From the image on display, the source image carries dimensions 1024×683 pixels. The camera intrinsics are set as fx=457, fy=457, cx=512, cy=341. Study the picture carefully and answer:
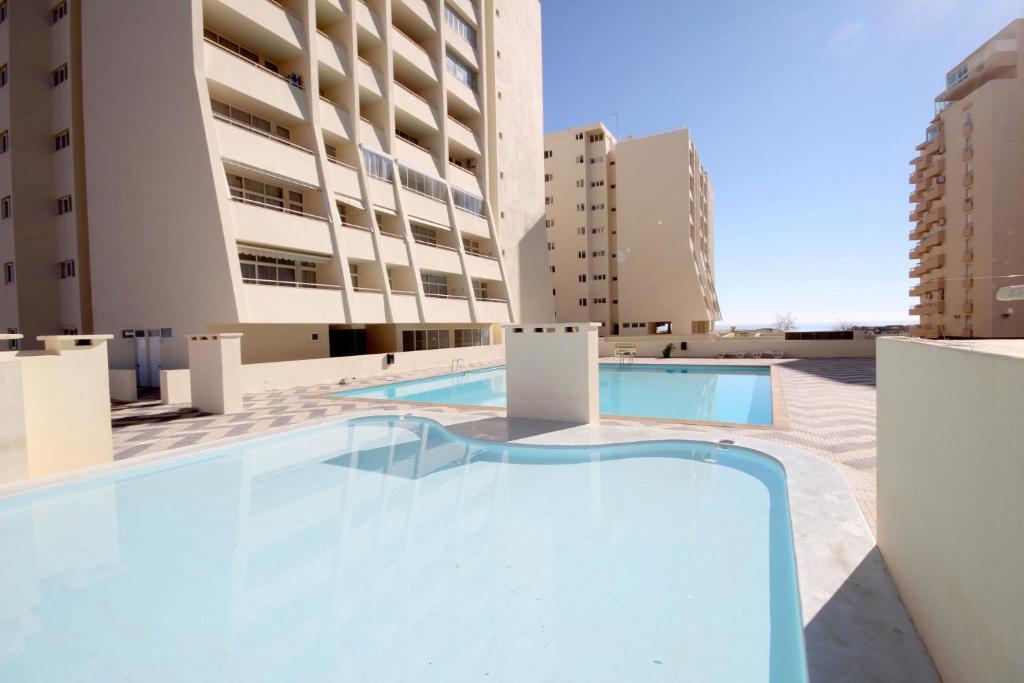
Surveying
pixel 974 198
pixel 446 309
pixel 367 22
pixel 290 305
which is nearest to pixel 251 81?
pixel 367 22

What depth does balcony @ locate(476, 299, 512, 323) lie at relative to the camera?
29.0 metres

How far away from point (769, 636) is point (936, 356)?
233cm

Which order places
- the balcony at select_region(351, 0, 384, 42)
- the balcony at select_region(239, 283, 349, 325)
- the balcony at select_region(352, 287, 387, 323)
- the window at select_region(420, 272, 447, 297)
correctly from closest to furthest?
the balcony at select_region(239, 283, 349, 325)
the balcony at select_region(352, 287, 387, 323)
the balcony at select_region(351, 0, 384, 42)
the window at select_region(420, 272, 447, 297)

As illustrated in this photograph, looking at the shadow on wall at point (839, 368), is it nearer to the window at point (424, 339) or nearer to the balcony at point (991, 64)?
the window at point (424, 339)

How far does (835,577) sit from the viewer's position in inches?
146

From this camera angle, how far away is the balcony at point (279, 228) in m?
16.5

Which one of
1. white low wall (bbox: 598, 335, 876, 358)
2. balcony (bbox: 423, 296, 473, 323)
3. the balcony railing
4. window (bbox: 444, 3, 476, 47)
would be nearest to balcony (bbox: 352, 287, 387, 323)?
balcony (bbox: 423, 296, 473, 323)

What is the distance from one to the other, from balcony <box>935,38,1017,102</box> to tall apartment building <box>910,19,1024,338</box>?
2.4 inches

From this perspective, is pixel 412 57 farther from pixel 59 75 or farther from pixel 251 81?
pixel 59 75

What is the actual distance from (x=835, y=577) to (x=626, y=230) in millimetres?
43531

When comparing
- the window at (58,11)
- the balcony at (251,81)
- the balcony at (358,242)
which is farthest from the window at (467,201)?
the window at (58,11)

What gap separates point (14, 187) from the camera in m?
20.4

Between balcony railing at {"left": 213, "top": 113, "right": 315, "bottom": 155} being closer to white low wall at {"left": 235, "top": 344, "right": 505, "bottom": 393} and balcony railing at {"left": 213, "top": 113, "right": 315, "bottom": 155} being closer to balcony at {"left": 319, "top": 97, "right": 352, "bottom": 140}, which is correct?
balcony at {"left": 319, "top": 97, "right": 352, "bottom": 140}

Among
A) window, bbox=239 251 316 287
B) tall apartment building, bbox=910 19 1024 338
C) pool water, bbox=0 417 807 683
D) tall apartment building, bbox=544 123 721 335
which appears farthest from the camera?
tall apartment building, bbox=544 123 721 335
